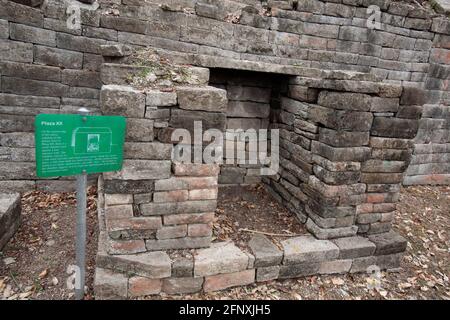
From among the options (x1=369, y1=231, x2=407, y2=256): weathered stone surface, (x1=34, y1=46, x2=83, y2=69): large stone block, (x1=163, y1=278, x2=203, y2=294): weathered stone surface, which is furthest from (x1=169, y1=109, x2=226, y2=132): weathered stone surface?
(x1=34, y1=46, x2=83, y2=69): large stone block

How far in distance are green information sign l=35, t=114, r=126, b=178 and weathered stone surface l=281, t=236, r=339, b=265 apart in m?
1.86

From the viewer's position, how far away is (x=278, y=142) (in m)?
4.32

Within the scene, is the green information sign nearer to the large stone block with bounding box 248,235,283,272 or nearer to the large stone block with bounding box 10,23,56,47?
the large stone block with bounding box 248,235,283,272

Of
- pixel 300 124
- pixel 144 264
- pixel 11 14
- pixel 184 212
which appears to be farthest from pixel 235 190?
pixel 11 14

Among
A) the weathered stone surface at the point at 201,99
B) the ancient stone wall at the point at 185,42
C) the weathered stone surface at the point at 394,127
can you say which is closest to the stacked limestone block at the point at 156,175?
the weathered stone surface at the point at 201,99

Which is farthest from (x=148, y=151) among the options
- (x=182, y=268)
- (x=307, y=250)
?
(x=307, y=250)

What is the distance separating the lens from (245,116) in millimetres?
4359

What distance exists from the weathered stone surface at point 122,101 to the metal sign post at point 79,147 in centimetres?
13

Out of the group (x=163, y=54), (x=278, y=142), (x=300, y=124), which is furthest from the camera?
(x=278, y=142)

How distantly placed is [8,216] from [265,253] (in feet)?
8.84

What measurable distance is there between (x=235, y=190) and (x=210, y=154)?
5.64 ft

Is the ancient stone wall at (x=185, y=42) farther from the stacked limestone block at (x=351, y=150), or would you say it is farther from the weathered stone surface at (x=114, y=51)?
the stacked limestone block at (x=351, y=150)

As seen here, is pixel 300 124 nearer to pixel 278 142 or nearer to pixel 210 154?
pixel 278 142

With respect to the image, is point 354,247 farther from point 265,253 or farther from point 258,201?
point 258,201
